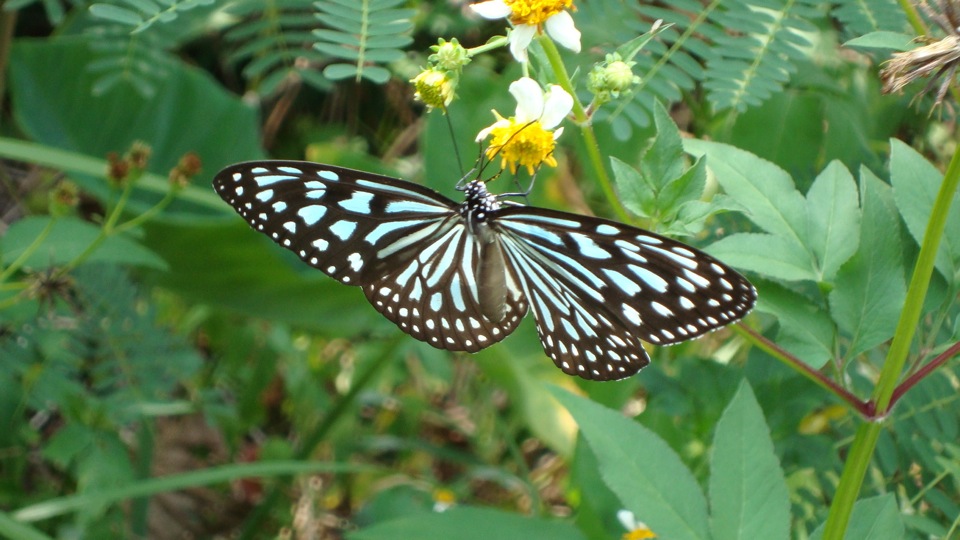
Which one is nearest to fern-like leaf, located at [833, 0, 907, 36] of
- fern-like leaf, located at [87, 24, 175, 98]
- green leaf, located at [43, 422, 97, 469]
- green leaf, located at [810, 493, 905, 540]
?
green leaf, located at [810, 493, 905, 540]

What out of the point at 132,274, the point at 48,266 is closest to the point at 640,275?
the point at 48,266

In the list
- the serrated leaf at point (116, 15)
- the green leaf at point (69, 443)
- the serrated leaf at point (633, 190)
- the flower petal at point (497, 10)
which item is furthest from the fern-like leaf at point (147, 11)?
the green leaf at point (69, 443)

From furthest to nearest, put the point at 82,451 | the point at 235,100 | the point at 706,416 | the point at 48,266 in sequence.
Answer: the point at 235,100 < the point at 82,451 < the point at 48,266 < the point at 706,416

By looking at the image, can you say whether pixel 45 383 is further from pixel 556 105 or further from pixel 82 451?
pixel 556 105

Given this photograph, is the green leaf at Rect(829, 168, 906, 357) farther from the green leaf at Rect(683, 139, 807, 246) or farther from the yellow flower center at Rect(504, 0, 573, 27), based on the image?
the yellow flower center at Rect(504, 0, 573, 27)

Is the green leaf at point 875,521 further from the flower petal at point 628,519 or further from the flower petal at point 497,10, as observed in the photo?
the flower petal at point 497,10
